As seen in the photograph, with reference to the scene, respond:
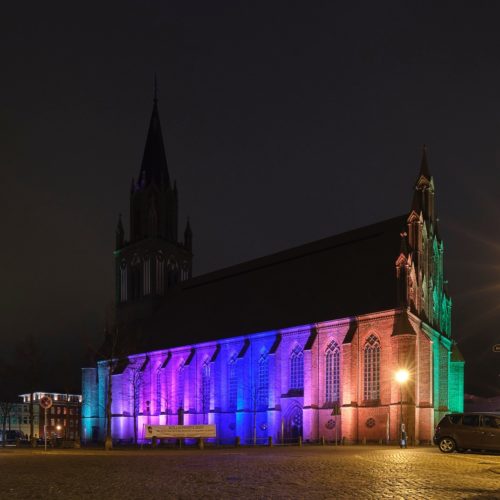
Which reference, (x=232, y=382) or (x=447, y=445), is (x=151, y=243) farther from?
(x=447, y=445)

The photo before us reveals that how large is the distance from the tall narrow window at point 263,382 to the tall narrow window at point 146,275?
2566cm

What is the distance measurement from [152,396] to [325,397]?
26.3m

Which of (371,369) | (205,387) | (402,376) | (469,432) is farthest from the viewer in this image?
(205,387)

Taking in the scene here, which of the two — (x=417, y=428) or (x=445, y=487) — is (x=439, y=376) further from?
(x=445, y=487)

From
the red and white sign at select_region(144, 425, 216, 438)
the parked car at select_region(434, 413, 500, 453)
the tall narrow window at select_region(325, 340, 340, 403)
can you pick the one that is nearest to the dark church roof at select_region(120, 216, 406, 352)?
the tall narrow window at select_region(325, 340, 340, 403)

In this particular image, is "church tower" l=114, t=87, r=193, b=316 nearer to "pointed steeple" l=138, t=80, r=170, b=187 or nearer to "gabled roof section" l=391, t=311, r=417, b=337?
"pointed steeple" l=138, t=80, r=170, b=187

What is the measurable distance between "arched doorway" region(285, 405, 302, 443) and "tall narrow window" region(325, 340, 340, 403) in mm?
3635

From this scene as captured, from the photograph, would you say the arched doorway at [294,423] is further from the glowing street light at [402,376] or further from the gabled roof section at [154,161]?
the gabled roof section at [154,161]

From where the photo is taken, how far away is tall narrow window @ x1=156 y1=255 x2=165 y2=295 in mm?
83062

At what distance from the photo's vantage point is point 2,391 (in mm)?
78125

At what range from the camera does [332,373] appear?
183ft

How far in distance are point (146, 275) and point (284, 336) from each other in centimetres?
2888

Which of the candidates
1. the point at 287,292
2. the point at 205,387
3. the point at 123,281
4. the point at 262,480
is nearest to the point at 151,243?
the point at 123,281

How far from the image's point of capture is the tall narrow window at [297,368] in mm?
58406
